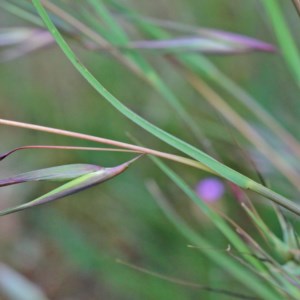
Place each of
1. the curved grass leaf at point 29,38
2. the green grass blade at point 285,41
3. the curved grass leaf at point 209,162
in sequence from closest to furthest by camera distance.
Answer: the curved grass leaf at point 209,162
the green grass blade at point 285,41
the curved grass leaf at point 29,38

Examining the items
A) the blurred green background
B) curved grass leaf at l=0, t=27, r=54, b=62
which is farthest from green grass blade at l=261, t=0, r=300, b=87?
curved grass leaf at l=0, t=27, r=54, b=62

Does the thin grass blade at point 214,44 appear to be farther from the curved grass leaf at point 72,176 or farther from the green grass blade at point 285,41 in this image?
the curved grass leaf at point 72,176

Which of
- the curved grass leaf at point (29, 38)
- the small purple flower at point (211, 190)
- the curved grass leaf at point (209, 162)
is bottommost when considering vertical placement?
the small purple flower at point (211, 190)

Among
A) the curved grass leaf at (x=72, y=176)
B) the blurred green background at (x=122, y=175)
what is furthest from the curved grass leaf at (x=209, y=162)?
the blurred green background at (x=122, y=175)

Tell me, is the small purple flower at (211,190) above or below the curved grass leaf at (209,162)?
below

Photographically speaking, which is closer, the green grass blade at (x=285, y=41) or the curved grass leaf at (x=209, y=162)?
the curved grass leaf at (x=209, y=162)

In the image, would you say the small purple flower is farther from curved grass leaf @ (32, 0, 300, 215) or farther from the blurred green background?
curved grass leaf @ (32, 0, 300, 215)

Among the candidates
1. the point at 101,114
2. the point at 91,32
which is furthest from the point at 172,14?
the point at 91,32

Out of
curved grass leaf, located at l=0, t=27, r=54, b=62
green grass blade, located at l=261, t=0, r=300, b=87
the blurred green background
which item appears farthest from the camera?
the blurred green background

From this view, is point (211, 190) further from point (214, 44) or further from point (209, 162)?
point (209, 162)
